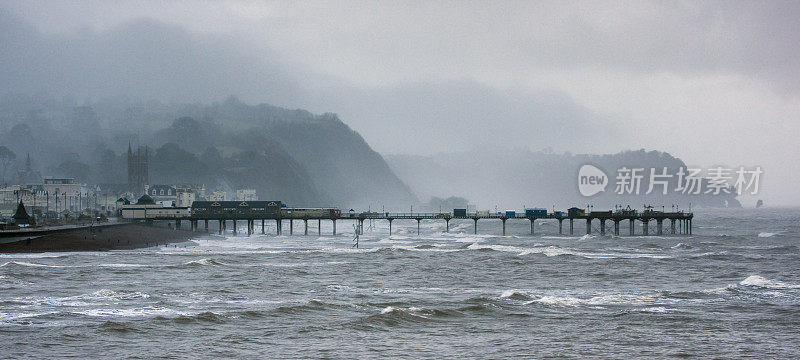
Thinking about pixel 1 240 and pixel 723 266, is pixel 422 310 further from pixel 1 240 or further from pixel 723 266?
pixel 1 240

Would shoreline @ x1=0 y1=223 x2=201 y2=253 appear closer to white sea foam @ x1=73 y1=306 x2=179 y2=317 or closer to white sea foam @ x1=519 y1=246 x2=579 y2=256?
white sea foam @ x1=73 y1=306 x2=179 y2=317

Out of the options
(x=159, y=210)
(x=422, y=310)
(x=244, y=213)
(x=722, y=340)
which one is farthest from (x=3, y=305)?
(x=159, y=210)

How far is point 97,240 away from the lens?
3900 inches

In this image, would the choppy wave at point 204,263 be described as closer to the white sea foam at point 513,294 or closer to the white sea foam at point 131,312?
the white sea foam at point 131,312

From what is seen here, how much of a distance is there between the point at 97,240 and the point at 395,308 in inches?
2700

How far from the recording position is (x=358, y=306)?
44969mm

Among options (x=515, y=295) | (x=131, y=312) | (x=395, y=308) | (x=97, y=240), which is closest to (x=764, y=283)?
(x=515, y=295)

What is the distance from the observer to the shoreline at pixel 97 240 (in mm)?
87812

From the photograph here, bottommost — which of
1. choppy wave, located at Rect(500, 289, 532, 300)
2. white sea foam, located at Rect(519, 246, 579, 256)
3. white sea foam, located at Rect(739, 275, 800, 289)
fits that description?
white sea foam, located at Rect(519, 246, 579, 256)

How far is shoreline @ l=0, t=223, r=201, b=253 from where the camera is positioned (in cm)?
8781

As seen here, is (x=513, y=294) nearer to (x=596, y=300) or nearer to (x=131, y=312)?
(x=596, y=300)

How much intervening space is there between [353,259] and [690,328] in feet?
150

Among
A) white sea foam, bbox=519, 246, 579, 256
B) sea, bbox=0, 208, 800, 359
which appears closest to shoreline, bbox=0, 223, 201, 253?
sea, bbox=0, 208, 800, 359

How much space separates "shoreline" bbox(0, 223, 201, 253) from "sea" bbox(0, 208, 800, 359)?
11377 millimetres
